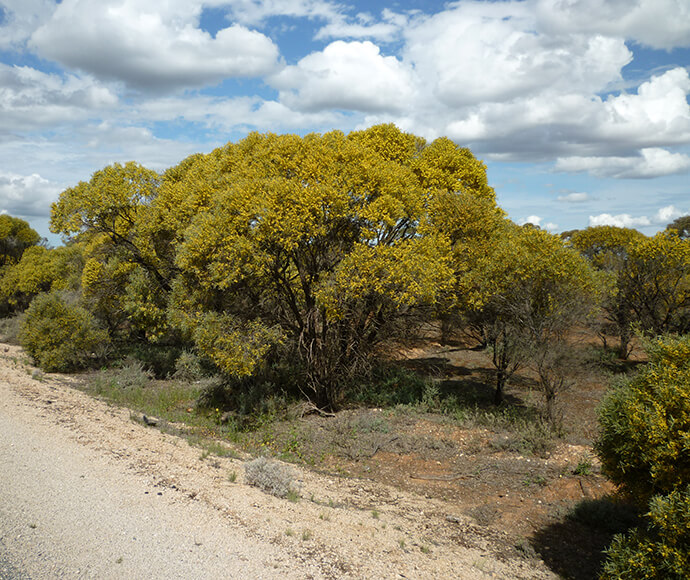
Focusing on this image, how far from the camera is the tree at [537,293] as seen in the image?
10852mm

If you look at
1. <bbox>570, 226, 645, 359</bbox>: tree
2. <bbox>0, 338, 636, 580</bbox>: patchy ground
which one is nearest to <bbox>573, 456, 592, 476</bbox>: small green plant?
<bbox>0, 338, 636, 580</bbox>: patchy ground

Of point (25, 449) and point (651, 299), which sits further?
point (651, 299)

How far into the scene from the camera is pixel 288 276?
43.4 ft

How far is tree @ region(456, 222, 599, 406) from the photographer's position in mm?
10852

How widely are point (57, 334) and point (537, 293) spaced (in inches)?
589

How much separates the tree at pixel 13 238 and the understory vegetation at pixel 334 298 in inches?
832

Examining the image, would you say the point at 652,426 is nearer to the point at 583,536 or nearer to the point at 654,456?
the point at 654,456

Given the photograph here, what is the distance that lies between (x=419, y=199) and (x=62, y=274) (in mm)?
23979

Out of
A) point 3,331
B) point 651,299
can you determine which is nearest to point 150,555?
point 651,299

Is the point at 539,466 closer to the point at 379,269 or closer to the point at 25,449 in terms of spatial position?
the point at 379,269

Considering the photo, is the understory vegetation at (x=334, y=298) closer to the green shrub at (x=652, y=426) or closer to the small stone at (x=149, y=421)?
the green shrub at (x=652, y=426)

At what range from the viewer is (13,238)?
1319 inches

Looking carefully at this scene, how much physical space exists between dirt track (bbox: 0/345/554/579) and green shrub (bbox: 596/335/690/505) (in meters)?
1.74

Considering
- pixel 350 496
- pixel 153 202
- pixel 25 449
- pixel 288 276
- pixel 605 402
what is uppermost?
pixel 153 202
